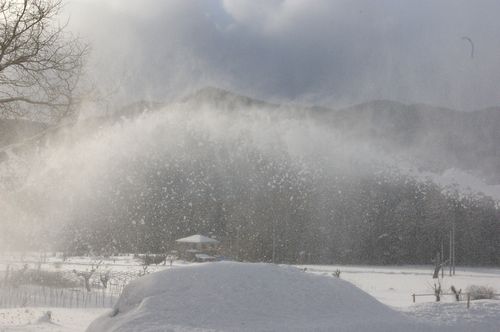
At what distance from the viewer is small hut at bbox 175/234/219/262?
6262 cm

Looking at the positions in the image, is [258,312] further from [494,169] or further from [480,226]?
[494,169]

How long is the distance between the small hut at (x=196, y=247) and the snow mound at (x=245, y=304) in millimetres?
51241

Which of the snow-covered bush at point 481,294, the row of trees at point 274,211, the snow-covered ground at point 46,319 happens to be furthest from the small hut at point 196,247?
the snow-covered ground at point 46,319

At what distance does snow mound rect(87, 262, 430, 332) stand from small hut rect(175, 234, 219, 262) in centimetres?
5124

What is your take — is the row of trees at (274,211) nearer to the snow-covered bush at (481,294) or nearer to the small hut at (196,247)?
the small hut at (196,247)

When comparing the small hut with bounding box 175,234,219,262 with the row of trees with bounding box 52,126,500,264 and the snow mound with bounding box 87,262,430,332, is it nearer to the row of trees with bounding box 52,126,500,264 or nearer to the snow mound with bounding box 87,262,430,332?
the row of trees with bounding box 52,126,500,264

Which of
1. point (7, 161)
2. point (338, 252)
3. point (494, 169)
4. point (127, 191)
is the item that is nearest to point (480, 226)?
point (338, 252)

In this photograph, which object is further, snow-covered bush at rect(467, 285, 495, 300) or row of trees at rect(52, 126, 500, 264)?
row of trees at rect(52, 126, 500, 264)

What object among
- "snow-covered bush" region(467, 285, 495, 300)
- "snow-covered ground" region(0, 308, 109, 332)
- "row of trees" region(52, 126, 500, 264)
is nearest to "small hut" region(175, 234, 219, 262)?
"row of trees" region(52, 126, 500, 264)

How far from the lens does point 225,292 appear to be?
394 inches

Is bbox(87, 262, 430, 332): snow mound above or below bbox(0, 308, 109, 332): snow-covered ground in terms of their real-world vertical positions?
above

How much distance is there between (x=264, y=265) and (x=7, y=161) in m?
10.6

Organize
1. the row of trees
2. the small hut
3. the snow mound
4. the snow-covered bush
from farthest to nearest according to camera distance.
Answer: the row of trees
the small hut
the snow-covered bush
the snow mound

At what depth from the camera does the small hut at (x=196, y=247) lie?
205ft
